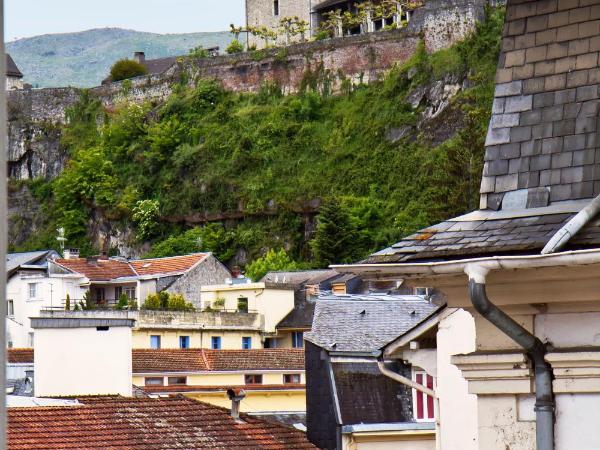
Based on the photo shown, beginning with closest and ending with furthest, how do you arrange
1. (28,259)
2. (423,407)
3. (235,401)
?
(235,401) < (423,407) < (28,259)

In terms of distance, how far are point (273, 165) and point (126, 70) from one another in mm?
16770

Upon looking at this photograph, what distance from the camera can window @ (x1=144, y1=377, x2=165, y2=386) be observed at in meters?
38.9

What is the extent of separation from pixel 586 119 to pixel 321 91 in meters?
78.3

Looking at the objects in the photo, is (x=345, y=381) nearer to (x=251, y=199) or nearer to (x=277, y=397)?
(x=277, y=397)

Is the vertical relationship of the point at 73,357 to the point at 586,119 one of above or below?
below

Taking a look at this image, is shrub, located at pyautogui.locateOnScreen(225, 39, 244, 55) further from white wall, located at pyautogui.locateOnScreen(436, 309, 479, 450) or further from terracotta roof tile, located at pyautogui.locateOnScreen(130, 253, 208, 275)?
white wall, located at pyautogui.locateOnScreen(436, 309, 479, 450)

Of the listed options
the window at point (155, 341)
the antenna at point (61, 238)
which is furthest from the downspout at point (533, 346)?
the antenna at point (61, 238)

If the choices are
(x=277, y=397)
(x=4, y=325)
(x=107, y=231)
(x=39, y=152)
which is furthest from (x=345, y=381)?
(x=39, y=152)

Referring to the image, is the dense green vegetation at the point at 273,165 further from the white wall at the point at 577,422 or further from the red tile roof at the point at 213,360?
the white wall at the point at 577,422

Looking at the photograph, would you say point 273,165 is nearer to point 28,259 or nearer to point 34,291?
point 28,259

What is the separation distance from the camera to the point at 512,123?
7.95m

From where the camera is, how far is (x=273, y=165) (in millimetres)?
85062

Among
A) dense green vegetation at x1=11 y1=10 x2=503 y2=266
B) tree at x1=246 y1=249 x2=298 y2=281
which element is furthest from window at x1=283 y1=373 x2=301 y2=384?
tree at x1=246 y1=249 x2=298 y2=281

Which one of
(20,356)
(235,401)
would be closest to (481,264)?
(235,401)
